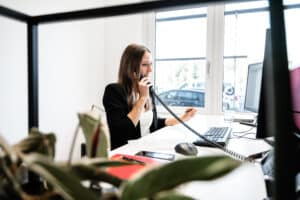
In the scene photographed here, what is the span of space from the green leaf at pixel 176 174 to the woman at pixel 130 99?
1.46m

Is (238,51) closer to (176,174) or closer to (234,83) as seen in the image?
(234,83)

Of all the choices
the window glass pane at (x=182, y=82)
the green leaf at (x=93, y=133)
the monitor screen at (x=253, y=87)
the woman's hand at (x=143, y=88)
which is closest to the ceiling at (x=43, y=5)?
the woman's hand at (x=143, y=88)

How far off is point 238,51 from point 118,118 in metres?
1.71

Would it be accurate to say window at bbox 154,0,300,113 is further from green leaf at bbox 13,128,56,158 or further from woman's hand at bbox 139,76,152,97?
green leaf at bbox 13,128,56,158

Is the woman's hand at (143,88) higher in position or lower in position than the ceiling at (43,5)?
lower

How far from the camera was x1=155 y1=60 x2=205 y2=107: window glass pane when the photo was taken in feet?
9.78

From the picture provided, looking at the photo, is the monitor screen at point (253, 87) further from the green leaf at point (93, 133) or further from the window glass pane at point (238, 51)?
the green leaf at point (93, 133)

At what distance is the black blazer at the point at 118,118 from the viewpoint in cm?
172

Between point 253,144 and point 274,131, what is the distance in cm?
126

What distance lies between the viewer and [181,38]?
304cm

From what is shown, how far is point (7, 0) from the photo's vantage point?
2041mm

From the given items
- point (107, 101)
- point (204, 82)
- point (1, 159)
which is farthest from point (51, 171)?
point (204, 82)

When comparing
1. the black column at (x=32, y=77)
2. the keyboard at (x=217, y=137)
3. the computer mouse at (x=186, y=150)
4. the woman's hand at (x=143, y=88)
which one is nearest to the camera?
the black column at (x=32, y=77)

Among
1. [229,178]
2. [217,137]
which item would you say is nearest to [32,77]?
[229,178]
